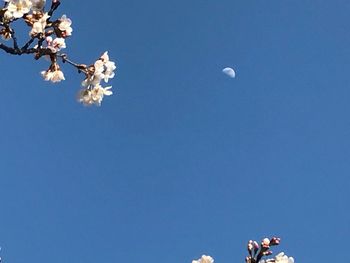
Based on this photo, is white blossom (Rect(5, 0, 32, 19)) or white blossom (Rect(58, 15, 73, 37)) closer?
white blossom (Rect(5, 0, 32, 19))

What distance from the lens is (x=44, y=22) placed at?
4.97m

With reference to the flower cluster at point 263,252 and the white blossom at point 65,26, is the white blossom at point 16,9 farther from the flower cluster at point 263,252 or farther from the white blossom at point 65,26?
the flower cluster at point 263,252

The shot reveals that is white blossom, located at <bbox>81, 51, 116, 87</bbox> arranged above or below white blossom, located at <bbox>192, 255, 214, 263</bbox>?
above

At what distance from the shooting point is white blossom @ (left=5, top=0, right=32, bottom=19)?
15.9 ft

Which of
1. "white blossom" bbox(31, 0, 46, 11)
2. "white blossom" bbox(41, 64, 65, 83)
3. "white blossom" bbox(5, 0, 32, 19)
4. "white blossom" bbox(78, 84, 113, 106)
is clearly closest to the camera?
"white blossom" bbox(5, 0, 32, 19)

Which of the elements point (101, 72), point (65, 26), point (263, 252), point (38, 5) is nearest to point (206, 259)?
point (263, 252)

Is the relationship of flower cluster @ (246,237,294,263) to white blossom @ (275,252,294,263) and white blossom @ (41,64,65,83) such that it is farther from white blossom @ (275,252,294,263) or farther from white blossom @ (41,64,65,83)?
white blossom @ (41,64,65,83)

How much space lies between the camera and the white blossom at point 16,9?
15.9 feet

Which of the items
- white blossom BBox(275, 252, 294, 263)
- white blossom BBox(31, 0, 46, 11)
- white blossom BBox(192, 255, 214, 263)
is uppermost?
white blossom BBox(31, 0, 46, 11)

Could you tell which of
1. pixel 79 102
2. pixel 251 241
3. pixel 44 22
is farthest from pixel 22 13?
pixel 251 241

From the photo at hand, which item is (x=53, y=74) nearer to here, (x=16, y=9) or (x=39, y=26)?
(x=39, y=26)

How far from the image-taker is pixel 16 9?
16.0ft

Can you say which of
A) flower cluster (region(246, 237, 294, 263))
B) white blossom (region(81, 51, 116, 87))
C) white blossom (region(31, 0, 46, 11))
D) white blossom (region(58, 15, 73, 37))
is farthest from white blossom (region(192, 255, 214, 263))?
white blossom (region(31, 0, 46, 11))

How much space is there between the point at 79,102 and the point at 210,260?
2.11 m
